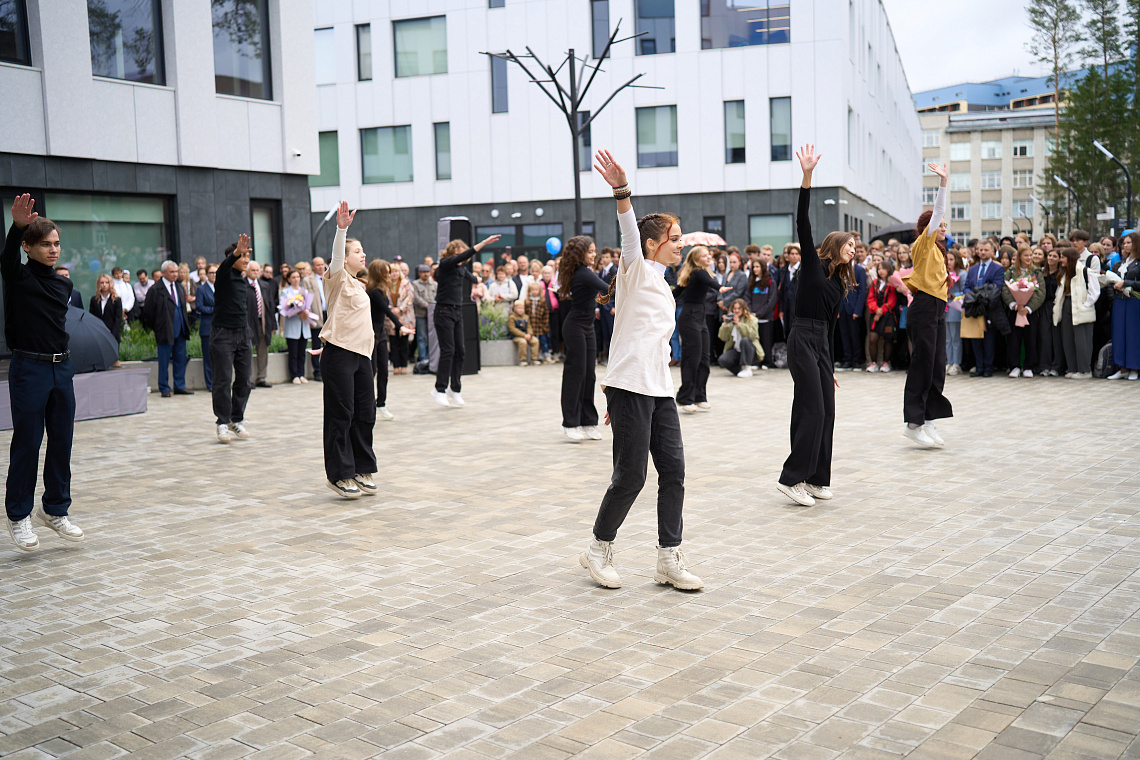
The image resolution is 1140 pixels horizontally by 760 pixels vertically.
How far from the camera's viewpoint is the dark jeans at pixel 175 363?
1719 cm

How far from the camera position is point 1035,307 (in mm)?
16109

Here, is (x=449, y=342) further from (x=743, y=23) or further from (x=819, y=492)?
(x=743, y=23)

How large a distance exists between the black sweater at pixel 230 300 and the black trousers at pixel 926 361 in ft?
23.4

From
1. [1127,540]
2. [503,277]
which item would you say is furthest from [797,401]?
[503,277]

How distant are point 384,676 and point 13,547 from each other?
3942mm

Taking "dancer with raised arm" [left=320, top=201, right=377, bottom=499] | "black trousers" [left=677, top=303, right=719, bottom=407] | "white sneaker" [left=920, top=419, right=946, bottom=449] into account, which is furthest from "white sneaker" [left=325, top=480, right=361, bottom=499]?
"black trousers" [left=677, top=303, right=719, bottom=407]

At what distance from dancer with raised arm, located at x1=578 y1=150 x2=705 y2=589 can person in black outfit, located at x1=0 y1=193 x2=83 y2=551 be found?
12.0 ft

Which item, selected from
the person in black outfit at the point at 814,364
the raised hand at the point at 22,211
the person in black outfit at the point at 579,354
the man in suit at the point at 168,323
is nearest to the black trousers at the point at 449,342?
the person in black outfit at the point at 579,354

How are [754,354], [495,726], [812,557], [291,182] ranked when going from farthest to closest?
1. [291,182]
2. [754,354]
3. [812,557]
4. [495,726]

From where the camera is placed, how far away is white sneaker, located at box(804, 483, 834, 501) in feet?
25.1

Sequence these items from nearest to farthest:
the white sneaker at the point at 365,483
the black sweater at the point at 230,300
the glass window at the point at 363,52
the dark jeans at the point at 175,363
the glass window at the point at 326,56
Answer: the white sneaker at the point at 365,483, the black sweater at the point at 230,300, the dark jeans at the point at 175,363, the glass window at the point at 363,52, the glass window at the point at 326,56

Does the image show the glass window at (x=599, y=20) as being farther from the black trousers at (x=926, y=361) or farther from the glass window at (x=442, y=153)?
the black trousers at (x=926, y=361)

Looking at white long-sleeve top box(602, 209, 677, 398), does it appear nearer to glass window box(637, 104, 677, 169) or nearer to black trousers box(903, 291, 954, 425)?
black trousers box(903, 291, 954, 425)

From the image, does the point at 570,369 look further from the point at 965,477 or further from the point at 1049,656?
the point at 1049,656
